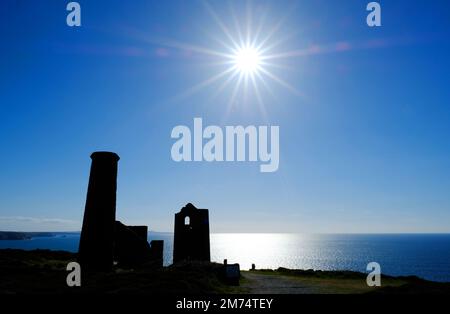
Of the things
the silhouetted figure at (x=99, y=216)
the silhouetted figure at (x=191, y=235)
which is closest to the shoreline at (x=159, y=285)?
the silhouetted figure at (x=99, y=216)

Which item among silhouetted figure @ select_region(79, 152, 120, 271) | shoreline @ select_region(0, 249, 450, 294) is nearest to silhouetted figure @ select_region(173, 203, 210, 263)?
shoreline @ select_region(0, 249, 450, 294)

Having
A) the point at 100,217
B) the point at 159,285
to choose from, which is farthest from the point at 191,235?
the point at 159,285

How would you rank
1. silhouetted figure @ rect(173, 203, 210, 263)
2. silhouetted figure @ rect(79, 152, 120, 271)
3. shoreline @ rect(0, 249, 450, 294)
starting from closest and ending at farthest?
1. shoreline @ rect(0, 249, 450, 294)
2. silhouetted figure @ rect(79, 152, 120, 271)
3. silhouetted figure @ rect(173, 203, 210, 263)

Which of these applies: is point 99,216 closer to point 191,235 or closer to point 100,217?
point 100,217

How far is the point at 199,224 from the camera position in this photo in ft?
86.9

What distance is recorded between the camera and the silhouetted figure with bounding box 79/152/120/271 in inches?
739

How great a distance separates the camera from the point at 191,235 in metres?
26.4

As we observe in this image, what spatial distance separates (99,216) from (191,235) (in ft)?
29.2

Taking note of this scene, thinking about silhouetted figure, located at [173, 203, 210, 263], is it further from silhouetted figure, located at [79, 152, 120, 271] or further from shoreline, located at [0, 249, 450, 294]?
silhouetted figure, located at [79, 152, 120, 271]

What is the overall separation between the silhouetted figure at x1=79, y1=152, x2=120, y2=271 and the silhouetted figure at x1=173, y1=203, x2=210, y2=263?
24.9 feet

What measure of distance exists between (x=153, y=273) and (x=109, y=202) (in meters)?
5.80

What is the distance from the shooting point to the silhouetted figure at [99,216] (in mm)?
18781
